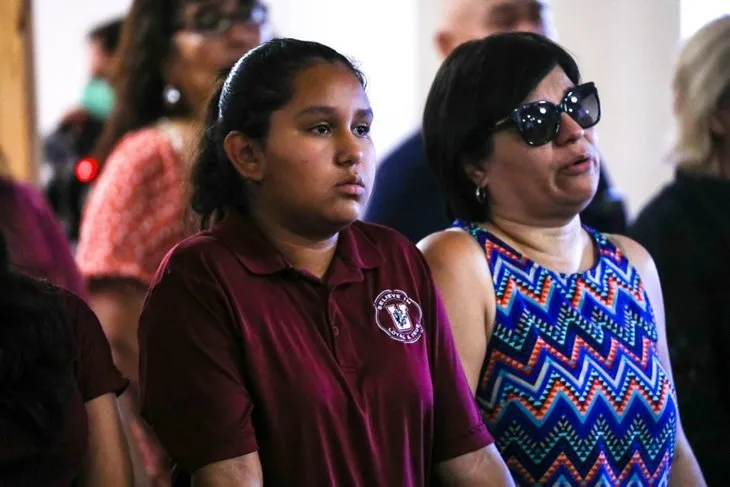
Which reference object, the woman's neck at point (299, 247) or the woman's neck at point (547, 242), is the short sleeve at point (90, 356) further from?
the woman's neck at point (547, 242)

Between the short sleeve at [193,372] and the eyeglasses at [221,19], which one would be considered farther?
the eyeglasses at [221,19]

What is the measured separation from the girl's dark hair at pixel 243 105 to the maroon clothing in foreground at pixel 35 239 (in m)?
0.80

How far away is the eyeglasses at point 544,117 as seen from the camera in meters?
1.96

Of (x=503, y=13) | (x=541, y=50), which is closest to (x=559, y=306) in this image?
(x=541, y=50)

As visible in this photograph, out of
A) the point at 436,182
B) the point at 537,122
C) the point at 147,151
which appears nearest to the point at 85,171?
the point at 147,151

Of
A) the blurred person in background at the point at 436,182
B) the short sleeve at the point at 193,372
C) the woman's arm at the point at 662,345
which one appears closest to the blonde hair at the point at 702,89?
the blurred person in background at the point at 436,182

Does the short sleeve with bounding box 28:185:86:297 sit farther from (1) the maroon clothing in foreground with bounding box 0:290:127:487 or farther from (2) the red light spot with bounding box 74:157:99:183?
(2) the red light spot with bounding box 74:157:99:183

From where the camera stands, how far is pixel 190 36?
2.79 metres

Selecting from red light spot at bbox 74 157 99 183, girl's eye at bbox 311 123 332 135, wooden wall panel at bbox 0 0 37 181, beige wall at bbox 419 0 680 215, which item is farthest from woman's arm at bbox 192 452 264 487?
beige wall at bbox 419 0 680 215

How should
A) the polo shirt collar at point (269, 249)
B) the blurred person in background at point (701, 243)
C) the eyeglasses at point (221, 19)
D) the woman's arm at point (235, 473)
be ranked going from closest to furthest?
the woman's arm at point (235, 473)
the polo shirt collar at point (269, 249)
the blurred person in background at point (701, 243)
the eyeglasses at point (221, 19)

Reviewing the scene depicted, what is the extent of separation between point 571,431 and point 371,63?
144 inches

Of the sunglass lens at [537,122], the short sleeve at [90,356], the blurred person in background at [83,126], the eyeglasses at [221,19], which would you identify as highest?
the eyeglasses at [221,19]

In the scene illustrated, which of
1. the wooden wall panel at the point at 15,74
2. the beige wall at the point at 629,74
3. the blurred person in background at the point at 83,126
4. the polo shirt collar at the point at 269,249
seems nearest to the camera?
the polo shirt collar at the point at 269,249

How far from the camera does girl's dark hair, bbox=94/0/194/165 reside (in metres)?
2.84
